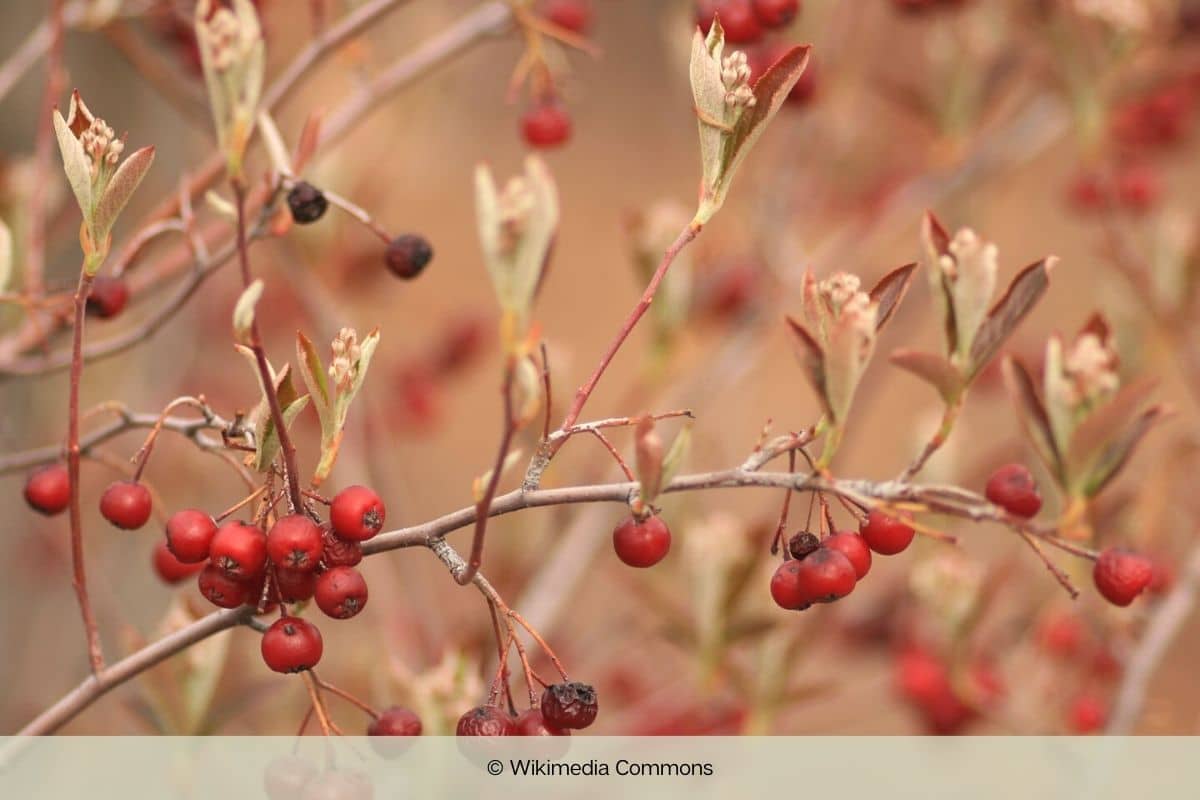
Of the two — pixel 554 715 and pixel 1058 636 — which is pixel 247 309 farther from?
pixel 1058 636

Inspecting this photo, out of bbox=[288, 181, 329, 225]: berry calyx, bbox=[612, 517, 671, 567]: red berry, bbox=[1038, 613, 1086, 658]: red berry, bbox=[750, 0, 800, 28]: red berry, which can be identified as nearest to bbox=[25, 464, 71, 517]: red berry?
bbox=[288, 181, 329, 225]: berry calyx

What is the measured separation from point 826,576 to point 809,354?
5.2 inches

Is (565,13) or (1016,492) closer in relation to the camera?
(1016,492)

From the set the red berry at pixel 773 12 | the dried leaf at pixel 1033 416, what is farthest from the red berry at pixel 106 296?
the dried leaf at pixel 1033 416

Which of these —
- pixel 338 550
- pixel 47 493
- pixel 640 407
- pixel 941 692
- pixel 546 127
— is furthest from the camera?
pixel 640 407

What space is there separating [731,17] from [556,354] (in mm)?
752

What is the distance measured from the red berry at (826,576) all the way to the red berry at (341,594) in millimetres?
265

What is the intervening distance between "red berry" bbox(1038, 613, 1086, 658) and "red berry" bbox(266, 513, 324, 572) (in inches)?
49.4

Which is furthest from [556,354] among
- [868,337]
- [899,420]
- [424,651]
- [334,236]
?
[899,420]

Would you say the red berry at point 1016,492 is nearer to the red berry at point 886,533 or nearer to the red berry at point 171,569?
the red berry at point 886,533

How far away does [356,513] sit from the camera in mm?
711

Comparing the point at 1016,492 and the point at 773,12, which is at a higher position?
the point at 773,12

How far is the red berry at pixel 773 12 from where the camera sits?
106 cm

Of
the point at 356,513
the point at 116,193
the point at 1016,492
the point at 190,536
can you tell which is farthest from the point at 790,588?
the point at 116,193
